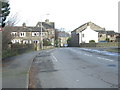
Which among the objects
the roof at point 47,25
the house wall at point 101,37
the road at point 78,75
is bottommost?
the road at point 78,75

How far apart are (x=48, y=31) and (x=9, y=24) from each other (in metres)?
86.1

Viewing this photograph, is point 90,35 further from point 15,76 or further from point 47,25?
point 15,76

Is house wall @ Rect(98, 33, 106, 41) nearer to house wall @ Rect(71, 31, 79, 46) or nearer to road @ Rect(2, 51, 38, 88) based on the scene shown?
house wall @ Rect(71, 31, 79, 46)

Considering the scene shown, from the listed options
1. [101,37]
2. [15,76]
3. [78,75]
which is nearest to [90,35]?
[101,37]

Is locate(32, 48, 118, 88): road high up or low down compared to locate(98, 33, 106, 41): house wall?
down

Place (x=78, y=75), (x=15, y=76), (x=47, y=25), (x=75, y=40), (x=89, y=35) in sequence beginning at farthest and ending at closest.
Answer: (x=75, y=40) → (x=47, y=25) → (x=89, y=35) → (x=78, y=75) → (x=15, y=76)

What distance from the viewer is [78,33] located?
11775 centimetres

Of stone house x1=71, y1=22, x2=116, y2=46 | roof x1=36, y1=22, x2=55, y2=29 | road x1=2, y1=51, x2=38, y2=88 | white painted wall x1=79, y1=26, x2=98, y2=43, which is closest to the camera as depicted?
road x1=2, y1=51, x2=38, y2=88

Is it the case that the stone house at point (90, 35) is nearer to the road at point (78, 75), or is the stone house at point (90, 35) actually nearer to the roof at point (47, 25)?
the roof at point (47, 25)

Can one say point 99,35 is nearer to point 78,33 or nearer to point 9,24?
point 78,33

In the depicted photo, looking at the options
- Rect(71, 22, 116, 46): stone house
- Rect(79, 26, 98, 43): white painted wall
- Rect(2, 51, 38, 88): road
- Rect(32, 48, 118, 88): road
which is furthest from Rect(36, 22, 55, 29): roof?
Rect(2, 51, 38, 88): road

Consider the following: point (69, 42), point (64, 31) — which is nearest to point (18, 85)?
point (69, 42)

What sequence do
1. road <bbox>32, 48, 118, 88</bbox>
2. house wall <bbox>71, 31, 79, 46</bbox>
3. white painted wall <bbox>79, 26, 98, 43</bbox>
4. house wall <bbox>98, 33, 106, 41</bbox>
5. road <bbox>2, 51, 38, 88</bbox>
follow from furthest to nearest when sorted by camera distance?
1. house wall <bbox>71, 31, 79, 46</bbox>
2. house wall <bbox>98, 33, 106, 41</bbox>
3. white painted wall <bbox>79, 26, 98, 43</bbox>
4. road <bbox>32, 48, 118, 88</bbox>
5. road <bbox>2, 51, 38, 88</bbox>

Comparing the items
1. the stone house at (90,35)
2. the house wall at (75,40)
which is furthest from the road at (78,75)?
the house wall at (75,40)
